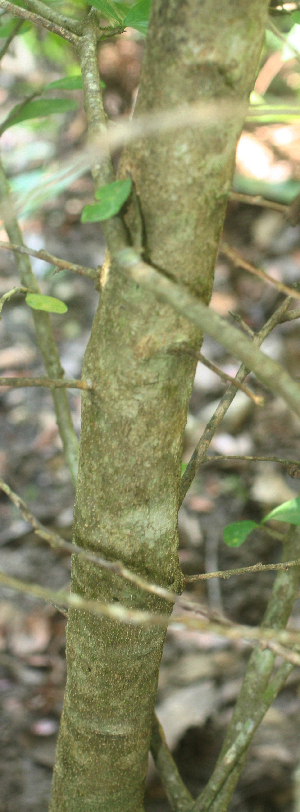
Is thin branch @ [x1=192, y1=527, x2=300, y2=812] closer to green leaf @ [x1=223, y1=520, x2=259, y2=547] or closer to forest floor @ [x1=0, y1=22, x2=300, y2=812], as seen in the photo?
green leaf @ [x1=223, y1=520, x2=259, y2=547]

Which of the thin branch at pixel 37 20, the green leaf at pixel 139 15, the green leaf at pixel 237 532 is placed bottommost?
the green leaf at pixel 237 532

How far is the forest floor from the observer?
1274 mm

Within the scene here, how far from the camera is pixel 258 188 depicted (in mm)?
2645

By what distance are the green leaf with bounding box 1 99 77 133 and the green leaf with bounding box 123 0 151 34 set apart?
23 centimetres

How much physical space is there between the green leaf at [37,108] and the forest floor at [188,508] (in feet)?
0.89

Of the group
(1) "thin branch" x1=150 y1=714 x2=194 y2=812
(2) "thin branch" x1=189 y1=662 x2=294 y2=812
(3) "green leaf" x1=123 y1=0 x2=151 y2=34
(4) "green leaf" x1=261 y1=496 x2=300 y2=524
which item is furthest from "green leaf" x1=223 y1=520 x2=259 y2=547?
(3) "green leaf" x1=123 y1=0 x2=151 y2=34

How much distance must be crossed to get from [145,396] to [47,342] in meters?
0.39

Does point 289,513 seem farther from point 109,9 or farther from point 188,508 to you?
point 188,508

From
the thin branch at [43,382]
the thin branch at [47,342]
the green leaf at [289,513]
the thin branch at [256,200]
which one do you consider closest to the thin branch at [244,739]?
the green leaf at [289,513]

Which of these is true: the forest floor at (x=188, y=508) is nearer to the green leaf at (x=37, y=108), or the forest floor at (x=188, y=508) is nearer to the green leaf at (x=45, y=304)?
the green leaf at (x=37, y=108)

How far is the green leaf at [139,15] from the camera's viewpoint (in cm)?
62

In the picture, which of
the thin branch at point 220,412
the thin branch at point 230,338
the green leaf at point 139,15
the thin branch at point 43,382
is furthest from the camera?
the thin branch at point 220,412

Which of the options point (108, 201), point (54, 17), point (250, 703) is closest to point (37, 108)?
point (54, 17)

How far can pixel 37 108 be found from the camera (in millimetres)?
831
